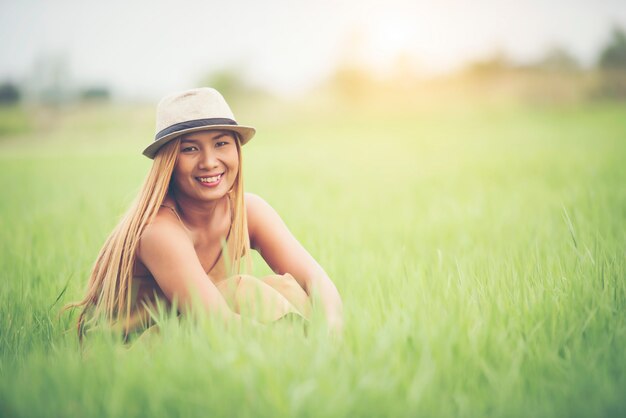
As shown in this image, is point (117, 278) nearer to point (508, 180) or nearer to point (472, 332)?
point (472, 332)

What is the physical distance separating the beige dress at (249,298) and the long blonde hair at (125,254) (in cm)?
5

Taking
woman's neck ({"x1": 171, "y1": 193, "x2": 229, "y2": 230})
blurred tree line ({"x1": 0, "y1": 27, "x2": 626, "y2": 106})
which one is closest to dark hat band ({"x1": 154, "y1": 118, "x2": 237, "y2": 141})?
woman's neck ({"x1": 171, "y1": 193, "x2": 229, "y2": 230})

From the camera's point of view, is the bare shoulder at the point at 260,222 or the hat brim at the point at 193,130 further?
the bare shoulder at the point at 260,222

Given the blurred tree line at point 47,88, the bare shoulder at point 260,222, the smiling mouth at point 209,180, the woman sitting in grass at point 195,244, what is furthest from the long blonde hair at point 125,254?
the blurred tree line at point 47,88

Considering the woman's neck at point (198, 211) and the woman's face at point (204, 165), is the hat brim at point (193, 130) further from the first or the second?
the woman's neck at point (198, 211)

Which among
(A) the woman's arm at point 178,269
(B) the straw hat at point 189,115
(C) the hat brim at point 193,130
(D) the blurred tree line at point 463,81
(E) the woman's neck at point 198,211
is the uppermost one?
(D) the blurred tree line at point 463,81

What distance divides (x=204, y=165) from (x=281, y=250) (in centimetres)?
52

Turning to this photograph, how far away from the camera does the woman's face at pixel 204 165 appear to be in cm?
193

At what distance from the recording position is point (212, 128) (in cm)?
191

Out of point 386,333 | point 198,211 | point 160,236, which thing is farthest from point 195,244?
point 386,333

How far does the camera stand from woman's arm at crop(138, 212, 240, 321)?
1751 mm

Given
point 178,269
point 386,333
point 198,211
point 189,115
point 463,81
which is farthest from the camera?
A: point 463,81

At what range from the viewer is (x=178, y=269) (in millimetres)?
1779

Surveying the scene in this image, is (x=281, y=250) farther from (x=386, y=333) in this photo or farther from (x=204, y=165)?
(x=386, y=333)
